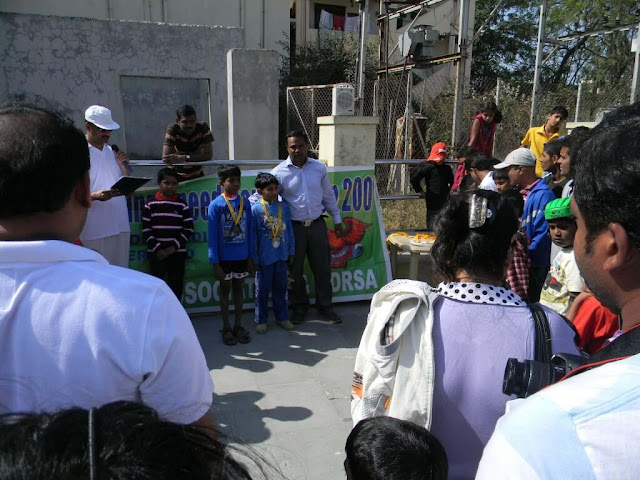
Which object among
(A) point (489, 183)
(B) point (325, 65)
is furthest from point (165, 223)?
(B) point (325, 65)

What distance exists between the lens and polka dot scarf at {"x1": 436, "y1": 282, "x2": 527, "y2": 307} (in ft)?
5.64

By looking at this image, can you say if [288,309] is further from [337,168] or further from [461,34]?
[461,34]

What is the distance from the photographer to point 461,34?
903 centimetres

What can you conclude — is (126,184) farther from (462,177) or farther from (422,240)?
(462,177)

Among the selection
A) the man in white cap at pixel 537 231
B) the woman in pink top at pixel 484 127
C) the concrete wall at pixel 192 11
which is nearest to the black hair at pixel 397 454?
the man in white cap at pixel 537 231

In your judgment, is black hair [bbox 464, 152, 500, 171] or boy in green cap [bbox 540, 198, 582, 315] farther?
black hair [bbox 464, 152, 500, 171]

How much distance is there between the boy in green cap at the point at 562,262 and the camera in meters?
3.00

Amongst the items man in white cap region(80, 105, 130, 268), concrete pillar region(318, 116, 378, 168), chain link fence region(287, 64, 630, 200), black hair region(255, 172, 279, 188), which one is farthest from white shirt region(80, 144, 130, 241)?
chain link fence region(287, 64, 630, 200)

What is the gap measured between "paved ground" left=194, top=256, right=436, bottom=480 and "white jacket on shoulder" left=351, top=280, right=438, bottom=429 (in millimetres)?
1085

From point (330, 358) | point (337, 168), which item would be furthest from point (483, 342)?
point (337, 168)

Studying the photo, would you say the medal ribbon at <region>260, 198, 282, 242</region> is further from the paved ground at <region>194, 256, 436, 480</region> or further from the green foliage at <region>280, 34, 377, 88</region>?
the green foliage at <region>280, 34, 377, 88</region>

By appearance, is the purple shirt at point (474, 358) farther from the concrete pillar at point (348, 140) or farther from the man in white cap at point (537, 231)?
the concrete pillar at point (348, 140)

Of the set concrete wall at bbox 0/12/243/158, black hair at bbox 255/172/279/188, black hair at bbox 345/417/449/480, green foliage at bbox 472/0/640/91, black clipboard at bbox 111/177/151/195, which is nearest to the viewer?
black hair at bbox 345/417/449/480

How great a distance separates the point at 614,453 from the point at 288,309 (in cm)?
481
